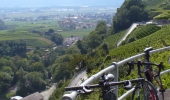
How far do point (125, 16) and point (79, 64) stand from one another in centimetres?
2502

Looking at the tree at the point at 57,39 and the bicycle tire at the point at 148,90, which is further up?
the bicycle tire at the point at 148,90

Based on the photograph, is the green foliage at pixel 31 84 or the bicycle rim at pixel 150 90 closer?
the bicycle rim at pixel 150 90

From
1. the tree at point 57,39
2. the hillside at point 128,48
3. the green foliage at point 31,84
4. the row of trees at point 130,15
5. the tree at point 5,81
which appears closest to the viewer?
the hillside at point 128,48

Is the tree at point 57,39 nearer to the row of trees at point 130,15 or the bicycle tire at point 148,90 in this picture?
the row of trees at point 130,15

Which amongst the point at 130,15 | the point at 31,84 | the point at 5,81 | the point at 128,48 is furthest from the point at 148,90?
the point at 5,81

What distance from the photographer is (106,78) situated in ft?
10.7

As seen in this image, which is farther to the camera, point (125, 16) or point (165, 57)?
point (125, 16)

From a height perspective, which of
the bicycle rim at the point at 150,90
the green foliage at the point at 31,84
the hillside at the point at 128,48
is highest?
the bicycle rim at the point at 150,90

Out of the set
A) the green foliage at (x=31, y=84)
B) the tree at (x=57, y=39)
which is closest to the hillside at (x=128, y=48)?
the green foliage at (x=31, y=84)

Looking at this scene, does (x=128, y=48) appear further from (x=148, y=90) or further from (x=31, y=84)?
(x=31, y=84)

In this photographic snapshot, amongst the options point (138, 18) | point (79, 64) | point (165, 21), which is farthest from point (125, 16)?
point (79, 64)

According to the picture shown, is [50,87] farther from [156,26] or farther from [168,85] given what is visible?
[168,85]

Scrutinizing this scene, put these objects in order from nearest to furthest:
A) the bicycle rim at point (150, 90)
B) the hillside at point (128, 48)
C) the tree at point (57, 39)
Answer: the bicycle rim at point (150, 90), the hillside at point (128, 48), the tree at point (57, 39)

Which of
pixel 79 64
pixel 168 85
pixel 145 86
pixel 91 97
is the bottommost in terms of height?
pixel 79 64
